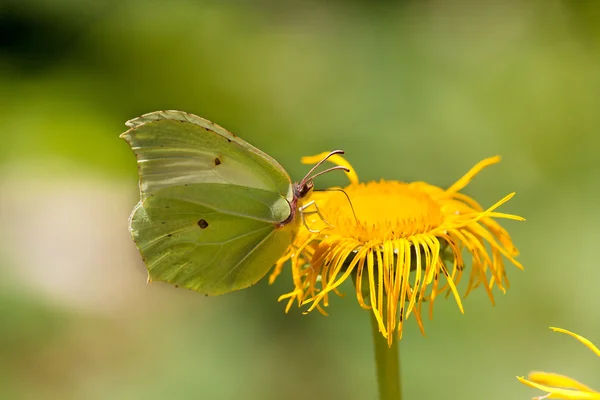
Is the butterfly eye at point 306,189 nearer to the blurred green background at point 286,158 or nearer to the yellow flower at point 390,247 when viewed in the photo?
the yellow flower at point 390,247

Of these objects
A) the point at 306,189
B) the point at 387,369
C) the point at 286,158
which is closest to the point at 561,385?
the point at 387,369

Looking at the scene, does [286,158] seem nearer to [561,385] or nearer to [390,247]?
[390,247]

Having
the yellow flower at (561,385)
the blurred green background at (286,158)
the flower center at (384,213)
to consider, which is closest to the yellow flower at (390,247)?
the flower center at (384,213)

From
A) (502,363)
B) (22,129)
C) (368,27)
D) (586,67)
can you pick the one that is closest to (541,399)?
(502,363)

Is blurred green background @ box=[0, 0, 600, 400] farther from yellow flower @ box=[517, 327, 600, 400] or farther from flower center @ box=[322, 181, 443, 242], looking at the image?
yellow flower @ box=[517, 327, 600, 400]

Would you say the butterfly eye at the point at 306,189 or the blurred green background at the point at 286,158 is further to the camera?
the blurred green background at the point at 286,158

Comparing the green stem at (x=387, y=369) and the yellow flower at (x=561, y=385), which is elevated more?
Answer: the yellow flower at (x=561, y=385)

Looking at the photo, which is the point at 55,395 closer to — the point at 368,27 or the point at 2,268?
the point at 2,268
